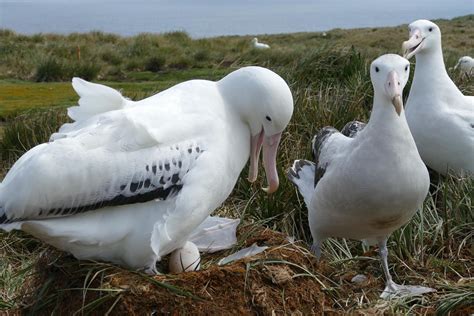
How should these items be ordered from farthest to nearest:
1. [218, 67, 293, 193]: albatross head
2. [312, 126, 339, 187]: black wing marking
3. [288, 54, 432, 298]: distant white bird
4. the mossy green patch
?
the mossy green patch < [312, 126, 339, 187]: black wing marking < [288, 54, 432, 298]: distant white bird < [218, 67, 293, 193]: albatross head

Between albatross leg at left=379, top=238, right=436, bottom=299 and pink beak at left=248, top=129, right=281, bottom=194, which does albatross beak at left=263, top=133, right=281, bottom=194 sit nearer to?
pink beak at left=248, top=129, right=281, bottom=194

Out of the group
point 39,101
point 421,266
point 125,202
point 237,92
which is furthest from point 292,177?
point 39,101

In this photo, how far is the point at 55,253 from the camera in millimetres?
3975

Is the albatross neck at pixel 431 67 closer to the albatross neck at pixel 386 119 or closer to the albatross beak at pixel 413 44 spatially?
the albatross beak at pixel 413 44

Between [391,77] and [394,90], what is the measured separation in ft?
0.29

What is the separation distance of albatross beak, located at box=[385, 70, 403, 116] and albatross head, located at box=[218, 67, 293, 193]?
55 cm

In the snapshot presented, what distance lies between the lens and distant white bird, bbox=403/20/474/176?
5.75 metres

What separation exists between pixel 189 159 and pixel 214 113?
1.00 feet

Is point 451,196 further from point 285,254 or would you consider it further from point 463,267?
point 285,254

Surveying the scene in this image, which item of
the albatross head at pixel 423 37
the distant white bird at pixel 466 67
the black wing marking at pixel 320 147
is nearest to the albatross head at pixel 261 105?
the black wing marking at pixel 320 147

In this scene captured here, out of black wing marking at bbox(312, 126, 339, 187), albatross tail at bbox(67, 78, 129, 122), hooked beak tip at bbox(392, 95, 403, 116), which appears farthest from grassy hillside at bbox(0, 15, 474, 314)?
hooked beak tip at bbox(392, 95, 403, 116)

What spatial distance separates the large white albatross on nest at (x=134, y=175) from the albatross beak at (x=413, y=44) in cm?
246

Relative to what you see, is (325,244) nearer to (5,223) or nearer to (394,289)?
(394,289)

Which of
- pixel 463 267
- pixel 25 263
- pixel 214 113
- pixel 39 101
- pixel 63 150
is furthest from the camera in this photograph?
pixel 39 101
